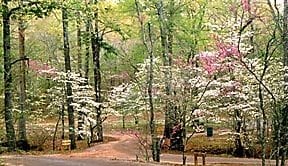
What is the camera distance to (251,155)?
68.7 feet

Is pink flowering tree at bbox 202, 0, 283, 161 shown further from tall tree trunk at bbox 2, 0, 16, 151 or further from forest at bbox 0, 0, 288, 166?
tall tree trunk at bbox 2, 0, 16, 151

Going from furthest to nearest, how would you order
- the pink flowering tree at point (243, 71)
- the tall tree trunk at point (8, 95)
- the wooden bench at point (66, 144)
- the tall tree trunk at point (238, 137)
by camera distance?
Answer: 1. the wooden bench at point (66, 144)
2. the tall tree trunk at point (238, 137)
3. the pink flowering tree at point (243, 71)
4. the tall tree trunk at point (8, 95)

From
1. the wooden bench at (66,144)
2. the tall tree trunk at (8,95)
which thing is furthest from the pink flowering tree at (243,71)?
the wooden bench at (66,144)

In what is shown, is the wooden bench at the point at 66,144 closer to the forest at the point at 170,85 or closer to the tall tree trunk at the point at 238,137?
the forest at the point at 170,85

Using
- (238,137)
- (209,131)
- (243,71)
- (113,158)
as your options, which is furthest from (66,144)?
(243,71)

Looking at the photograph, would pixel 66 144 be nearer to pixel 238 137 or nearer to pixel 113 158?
pixel 238 137

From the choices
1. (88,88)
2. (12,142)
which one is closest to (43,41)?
(88,88)

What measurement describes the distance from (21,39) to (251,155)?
11957 mm

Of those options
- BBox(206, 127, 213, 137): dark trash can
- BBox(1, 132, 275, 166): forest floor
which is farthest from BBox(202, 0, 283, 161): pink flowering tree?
BBox(206, 127, 213, 137): dark trash can

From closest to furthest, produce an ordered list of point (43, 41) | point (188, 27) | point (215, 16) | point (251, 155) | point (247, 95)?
point (247, 95) < point (251, 155) < point (188, 27) < point (215, 16) < point (43, 41)

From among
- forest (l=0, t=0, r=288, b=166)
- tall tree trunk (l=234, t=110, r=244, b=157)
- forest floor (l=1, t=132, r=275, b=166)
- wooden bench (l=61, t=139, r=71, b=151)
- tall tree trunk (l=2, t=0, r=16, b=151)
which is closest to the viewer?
forest floor (l=1, t=132, r=275, b=166)

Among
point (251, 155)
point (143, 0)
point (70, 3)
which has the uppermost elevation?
point (143, 0)

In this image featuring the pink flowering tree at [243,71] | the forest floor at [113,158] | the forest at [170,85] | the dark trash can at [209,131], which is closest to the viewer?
the forest floor at [113,158]

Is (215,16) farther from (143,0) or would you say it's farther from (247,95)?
(247,95)
